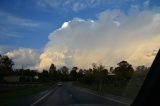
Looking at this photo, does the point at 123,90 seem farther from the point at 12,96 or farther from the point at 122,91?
the point at 12,96

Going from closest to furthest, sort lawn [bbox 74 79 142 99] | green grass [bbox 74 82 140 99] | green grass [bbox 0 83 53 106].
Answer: lawn [bbox 74 79 142 99] < green grass [bbox 74 82 140 99] < green grass [bbox 0 83 53 106]

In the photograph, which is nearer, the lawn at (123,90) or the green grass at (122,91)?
the lawn at (123,90)

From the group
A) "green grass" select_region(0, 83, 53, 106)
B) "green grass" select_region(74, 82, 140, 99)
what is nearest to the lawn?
"green grass" select_region(74, 82, 140, 99)

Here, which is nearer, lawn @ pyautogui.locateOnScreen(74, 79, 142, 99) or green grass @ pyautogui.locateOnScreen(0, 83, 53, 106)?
lawn @ pyautogui.locateOnScreen(74, 79, 142, 99)

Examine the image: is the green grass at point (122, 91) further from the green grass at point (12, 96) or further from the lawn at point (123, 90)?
the green grass at point (12, 96)

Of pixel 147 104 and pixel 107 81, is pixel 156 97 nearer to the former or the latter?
pixel 147 104

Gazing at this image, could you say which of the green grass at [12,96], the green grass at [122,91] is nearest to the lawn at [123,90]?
the green grass at [122,91]

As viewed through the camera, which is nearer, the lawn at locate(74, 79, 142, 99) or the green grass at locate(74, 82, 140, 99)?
the lawn at locate(74, 79, 142, 99)

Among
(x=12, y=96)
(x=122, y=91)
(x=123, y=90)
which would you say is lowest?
(x=12, y=96)

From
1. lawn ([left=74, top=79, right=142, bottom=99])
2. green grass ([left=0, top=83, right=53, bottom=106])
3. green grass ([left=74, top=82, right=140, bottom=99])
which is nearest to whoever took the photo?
lawn ([left=74, top=79, right=142, bottom=99])

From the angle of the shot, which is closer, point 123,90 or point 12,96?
point 12,96

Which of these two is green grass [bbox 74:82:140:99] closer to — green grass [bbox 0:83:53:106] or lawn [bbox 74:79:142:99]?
lawn [bbox 74:79:142:99]

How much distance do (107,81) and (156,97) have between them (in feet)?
345

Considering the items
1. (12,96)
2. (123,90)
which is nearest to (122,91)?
(123,90)
